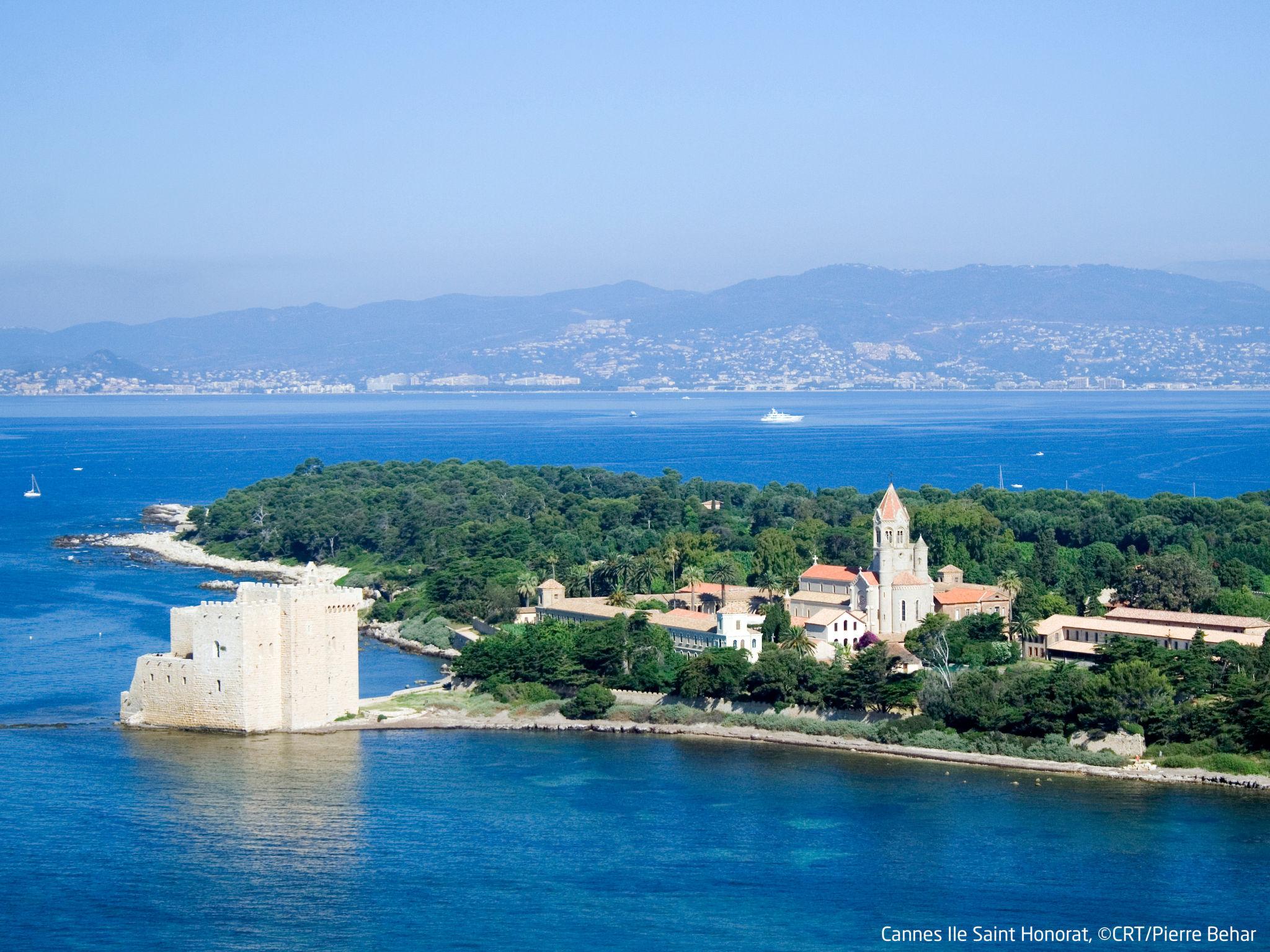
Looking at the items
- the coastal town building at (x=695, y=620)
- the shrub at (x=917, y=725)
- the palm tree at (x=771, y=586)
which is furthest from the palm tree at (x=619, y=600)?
the shrub at (x=917, y=725)

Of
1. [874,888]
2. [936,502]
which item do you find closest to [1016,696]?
[874,888]

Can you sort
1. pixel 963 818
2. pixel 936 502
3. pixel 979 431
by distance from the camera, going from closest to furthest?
pixel 963 818
pixel 936 502
pixel 979 431

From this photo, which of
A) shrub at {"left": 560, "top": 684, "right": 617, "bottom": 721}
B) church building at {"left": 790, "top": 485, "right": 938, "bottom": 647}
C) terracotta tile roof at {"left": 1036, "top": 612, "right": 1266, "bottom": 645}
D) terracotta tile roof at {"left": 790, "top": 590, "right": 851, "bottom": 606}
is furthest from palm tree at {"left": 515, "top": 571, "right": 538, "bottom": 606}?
terracotta tile roof at {"left": 1036, "top": 612, "right": 1266, "bottom": 645}

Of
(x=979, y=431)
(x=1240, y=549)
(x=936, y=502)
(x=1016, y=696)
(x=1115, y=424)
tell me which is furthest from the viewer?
(x=1115, y=424)

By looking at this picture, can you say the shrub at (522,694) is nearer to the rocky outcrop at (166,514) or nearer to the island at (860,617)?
the island at (860,617)

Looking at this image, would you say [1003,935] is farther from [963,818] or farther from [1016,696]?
[1016,696]

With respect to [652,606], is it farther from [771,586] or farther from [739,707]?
[739,707]

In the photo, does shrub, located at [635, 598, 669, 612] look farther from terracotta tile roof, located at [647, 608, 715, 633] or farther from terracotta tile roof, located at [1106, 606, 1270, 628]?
terracotta tile roof, located at [1106, 606, 1270, 628]
